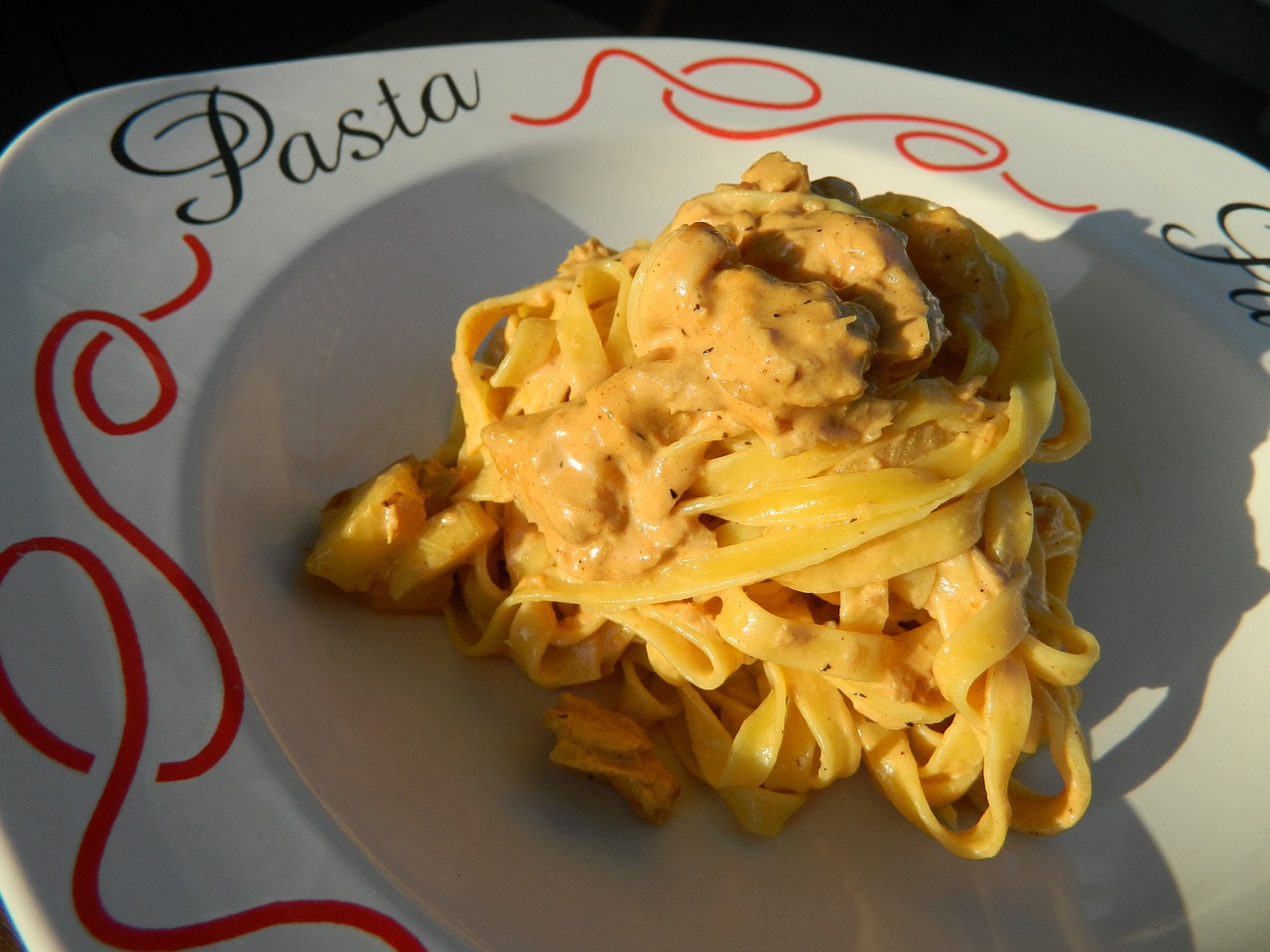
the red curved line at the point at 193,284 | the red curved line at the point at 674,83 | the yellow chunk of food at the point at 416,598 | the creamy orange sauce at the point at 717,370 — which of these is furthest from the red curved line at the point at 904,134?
the yellow chunk of food at the point at 416,598

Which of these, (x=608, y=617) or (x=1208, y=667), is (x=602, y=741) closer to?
(x=608, y=617)

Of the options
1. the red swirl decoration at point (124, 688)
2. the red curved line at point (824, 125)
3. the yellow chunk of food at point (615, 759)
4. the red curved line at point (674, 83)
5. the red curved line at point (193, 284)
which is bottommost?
the yellow chunk of food at point (615, 759)

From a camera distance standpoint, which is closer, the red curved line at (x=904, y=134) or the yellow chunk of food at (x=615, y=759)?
the yellow chunk of food at (x=615, y=759)

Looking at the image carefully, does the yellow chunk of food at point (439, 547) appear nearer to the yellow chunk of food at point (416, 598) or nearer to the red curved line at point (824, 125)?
the yellow chunk of food at point (416, 598)

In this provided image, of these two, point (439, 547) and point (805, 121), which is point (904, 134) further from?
point (439, 547)

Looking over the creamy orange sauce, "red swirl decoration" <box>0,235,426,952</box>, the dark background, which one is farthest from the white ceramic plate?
the dark background

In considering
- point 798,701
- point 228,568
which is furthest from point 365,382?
point 798,701

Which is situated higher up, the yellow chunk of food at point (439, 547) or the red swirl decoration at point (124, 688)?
the red swirl decoration at point (124, 688)

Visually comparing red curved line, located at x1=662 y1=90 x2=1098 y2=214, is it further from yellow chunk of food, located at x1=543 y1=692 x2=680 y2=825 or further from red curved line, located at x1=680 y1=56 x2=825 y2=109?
yellow chunk of food, located at x1=543 y1=692 x2=680 y2=825
